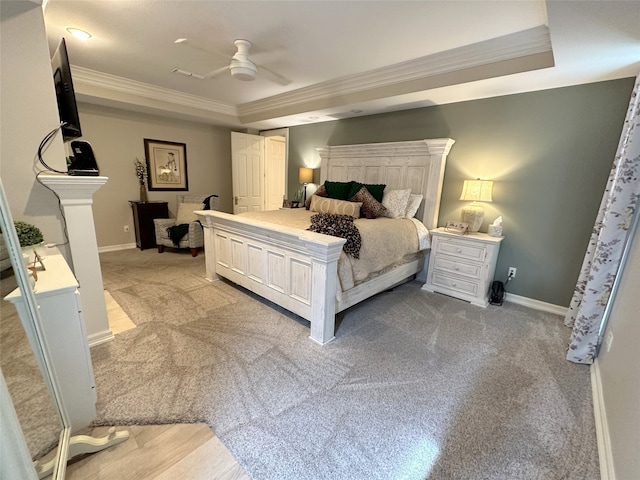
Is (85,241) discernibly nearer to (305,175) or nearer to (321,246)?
(321,246)

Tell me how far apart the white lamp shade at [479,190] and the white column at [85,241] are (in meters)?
3.22

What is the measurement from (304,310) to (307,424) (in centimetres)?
94

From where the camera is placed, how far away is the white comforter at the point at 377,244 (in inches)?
89.4

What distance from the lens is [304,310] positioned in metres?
2.29

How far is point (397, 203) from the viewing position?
3.38 meters

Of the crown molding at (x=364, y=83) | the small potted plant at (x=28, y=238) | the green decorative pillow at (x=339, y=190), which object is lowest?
the small potted plant at (x=28, y=238)

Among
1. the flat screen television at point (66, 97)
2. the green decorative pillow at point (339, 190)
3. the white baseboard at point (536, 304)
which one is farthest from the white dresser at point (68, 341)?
the white baseboard at point (536, 304)

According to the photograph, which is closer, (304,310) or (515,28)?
(515,28)

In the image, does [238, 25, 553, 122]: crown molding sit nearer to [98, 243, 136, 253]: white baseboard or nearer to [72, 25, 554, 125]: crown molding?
[72, 25, 554, 125]: crown molding

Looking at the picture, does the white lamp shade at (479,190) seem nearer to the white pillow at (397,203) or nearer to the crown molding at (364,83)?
the white pillow at (397,203)

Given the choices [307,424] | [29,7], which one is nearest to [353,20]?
[29,7]

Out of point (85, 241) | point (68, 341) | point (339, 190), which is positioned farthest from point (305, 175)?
point (68, 341)

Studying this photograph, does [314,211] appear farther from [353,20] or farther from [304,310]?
[353,20]

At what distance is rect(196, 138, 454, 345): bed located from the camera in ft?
6.81
